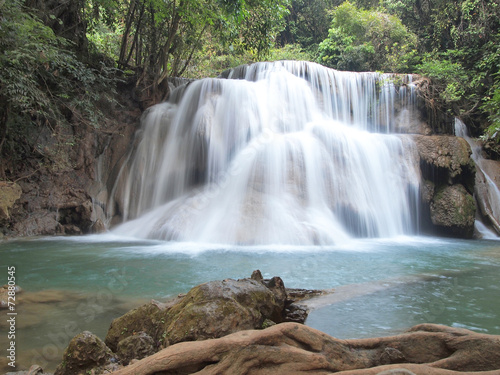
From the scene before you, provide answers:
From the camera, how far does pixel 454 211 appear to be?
12.6 metres

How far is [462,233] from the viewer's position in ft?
41.1

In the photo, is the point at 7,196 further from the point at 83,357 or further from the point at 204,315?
the point at 204,315

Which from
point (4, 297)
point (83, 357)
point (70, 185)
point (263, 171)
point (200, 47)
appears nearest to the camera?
point (83, 357)

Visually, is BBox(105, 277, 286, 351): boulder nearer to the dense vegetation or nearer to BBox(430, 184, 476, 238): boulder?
the dense vegetation

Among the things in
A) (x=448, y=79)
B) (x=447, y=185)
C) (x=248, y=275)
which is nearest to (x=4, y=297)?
(x=248, y=275)

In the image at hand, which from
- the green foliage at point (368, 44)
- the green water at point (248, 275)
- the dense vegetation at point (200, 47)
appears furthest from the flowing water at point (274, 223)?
the green foliage at point (368, 44)

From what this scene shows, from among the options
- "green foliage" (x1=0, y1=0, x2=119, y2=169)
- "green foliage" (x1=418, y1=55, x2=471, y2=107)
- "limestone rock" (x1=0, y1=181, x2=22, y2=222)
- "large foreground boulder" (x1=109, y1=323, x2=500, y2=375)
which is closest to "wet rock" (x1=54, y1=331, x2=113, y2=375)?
"large foreground boulder" (x1=109, y1=323, x2=500, y2=375)

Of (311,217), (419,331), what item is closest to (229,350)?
(419,331)

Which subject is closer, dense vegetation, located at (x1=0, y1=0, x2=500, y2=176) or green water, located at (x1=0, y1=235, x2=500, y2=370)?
green water, located at (x1=0, y1=235, x2=500, y2=370)

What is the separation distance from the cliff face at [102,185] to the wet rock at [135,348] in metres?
9.47

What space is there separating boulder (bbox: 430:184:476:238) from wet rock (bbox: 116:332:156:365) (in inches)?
482

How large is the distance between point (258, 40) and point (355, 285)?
11.5 meters

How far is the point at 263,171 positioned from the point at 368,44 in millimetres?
13723

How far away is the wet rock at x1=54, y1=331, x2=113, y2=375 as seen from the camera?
2.73 m
